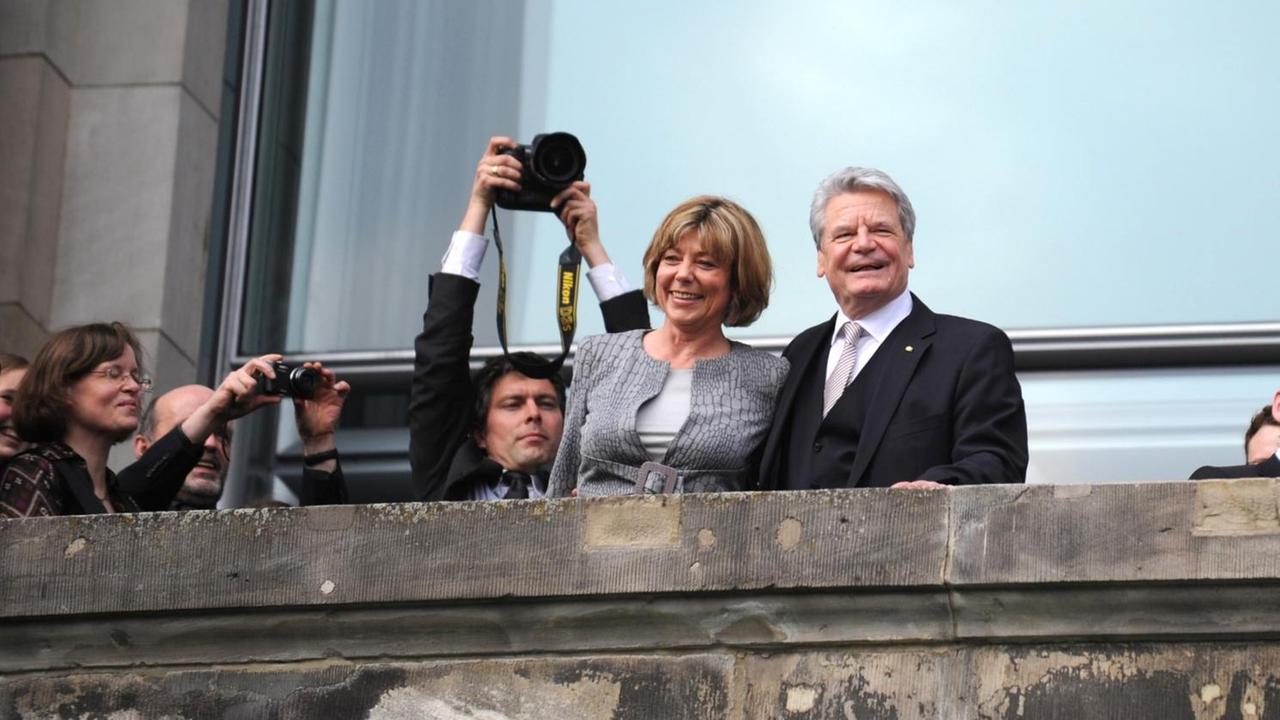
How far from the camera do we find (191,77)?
8.57 meters

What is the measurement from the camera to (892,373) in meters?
5.08

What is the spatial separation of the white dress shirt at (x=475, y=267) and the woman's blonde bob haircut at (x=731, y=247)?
0.46 meters

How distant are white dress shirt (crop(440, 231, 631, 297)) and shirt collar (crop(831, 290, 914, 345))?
72cm

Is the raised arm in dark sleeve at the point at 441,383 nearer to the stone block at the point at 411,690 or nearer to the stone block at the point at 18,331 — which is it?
the stone block at the point at 411,690

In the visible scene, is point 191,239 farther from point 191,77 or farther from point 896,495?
point 896,495

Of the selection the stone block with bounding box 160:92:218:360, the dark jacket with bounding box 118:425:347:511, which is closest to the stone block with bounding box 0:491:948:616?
the dark jacket with bounding box 118:425:347:511

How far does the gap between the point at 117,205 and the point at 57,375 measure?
303 cm

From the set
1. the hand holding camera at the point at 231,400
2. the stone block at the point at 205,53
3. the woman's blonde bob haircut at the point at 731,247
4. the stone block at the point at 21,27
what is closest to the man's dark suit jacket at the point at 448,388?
the hand holding camera at the point at 231,400

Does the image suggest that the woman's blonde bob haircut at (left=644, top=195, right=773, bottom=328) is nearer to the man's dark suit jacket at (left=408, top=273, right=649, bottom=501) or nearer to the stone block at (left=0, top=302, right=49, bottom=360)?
the man's dark suit jacket at (left=408, top=273, right=649, bottom=501)

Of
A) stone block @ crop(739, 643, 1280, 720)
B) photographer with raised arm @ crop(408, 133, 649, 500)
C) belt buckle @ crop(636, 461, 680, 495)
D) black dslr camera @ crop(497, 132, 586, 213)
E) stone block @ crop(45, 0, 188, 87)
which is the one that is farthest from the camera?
stone block @ crop(45, 0, 188, 87)

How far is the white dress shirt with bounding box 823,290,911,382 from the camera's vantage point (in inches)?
206

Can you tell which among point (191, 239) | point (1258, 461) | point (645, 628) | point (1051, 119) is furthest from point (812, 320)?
point (645, 628)

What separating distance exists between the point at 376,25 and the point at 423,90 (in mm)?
320

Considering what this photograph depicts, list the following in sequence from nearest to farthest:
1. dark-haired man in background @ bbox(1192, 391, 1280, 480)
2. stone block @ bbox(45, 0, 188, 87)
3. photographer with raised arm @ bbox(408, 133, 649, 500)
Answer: dark-haired man in background @ bbox(1192, 391, 1280, 480)
photographer with raised arm @ bbox(408, 133, 649, 500)
stone block @ bbox(45, 0, 188, 87)
